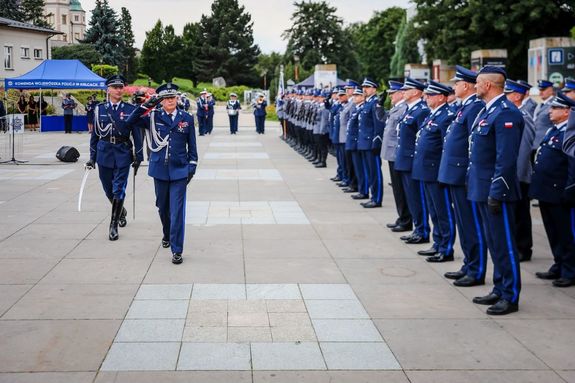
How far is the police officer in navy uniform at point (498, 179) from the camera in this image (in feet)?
22.8

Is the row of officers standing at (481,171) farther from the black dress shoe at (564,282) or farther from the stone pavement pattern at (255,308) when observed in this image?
the stone pavement pattern at (255,308)

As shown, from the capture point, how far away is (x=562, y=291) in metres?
7.94

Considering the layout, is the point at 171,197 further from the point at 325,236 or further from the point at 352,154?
the point at 352,154

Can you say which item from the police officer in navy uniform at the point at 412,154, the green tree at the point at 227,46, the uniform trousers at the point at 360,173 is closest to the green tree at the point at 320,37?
the green tree at the point at 227,46

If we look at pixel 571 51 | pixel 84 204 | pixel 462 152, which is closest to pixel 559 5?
pixel 571 51

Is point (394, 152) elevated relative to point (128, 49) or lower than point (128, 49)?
lower

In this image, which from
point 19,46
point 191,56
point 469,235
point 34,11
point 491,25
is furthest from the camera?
point 191,56

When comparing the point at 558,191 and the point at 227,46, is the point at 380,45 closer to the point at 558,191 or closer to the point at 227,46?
the point at 227,46

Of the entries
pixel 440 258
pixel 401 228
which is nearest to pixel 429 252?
pixel 440 258

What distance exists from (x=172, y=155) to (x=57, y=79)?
2394cm

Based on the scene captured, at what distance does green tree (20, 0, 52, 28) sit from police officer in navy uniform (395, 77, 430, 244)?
79.5 metres

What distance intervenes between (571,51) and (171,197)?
23.5 metres

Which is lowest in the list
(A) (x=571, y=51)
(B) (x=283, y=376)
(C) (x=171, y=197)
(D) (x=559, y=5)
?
(B) (x=283, y=376)

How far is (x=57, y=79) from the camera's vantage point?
31.5 meters
